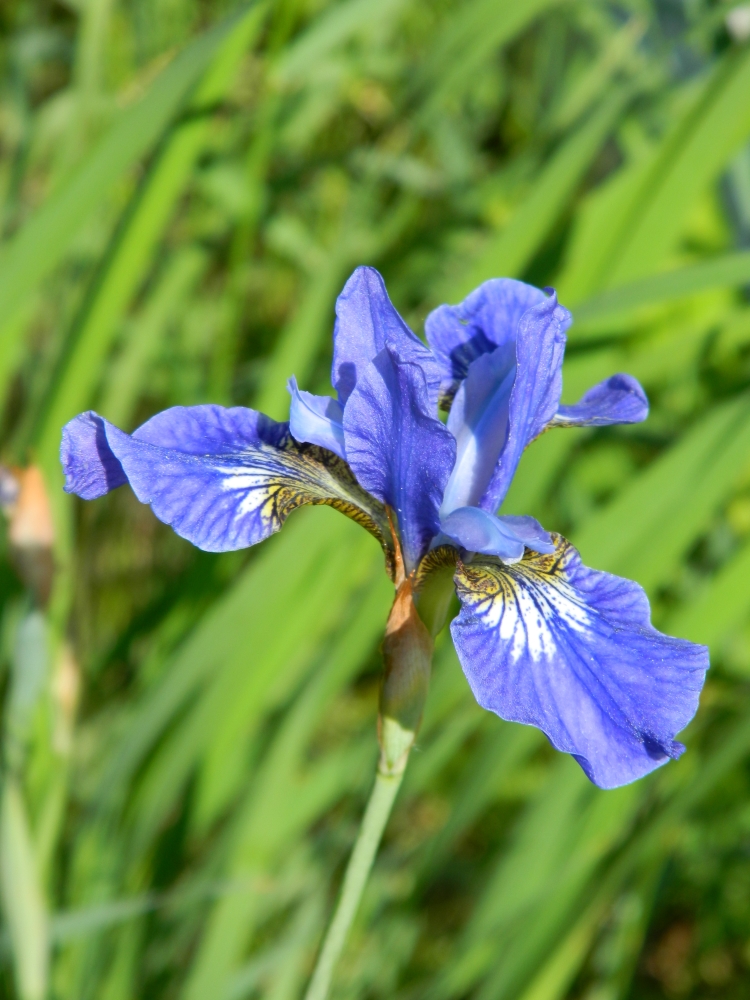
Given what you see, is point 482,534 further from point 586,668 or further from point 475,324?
point 475,324

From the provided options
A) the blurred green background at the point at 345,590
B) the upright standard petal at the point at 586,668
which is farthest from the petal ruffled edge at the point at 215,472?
the blurred green background at the point at 345,590

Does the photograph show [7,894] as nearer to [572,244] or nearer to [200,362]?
[572,244]

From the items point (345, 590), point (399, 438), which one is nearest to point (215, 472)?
point (399, 438)

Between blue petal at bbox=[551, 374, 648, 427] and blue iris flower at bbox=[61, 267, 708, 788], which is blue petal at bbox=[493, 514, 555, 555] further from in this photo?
blue petal at bbox=[551, 374, 648, 427]

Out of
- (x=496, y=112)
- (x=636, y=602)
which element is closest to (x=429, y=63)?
(x=636, y=602)

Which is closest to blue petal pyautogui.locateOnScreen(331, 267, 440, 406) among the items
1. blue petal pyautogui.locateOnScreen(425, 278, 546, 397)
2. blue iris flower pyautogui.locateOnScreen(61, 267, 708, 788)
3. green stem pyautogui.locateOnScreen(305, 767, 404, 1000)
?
blue iris flower pyautogui.locateOnScreen(61, 267, 708, 788)
